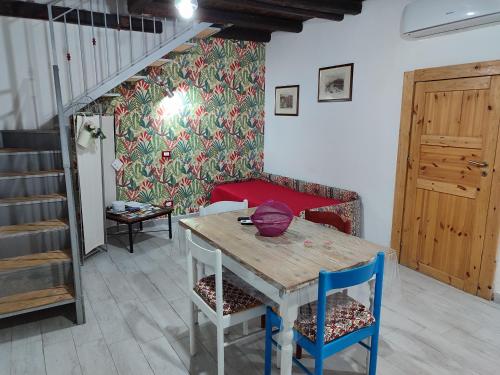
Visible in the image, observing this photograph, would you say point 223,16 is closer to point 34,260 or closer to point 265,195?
point 265,195

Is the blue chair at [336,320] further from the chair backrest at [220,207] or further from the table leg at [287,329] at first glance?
the chair backrest at [220,207]

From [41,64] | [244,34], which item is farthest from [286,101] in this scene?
[41,64]

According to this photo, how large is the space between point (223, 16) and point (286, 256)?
311cm

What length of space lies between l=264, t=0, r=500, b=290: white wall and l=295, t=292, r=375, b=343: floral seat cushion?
74.1 inches

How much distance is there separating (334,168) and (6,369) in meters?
3.72

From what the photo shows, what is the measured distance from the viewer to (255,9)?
3.99 metres

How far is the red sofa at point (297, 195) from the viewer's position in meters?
4.00

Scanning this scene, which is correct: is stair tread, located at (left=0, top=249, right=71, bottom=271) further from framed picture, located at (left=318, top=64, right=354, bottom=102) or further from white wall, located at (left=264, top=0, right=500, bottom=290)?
framed picture, located at (left=318, top=64, right=354, bottom=102)

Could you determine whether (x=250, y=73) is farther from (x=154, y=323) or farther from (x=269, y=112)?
(x=154, y=323)

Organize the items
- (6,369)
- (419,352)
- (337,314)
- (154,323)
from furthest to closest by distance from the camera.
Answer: (154,323) < (419,352) < (6,369) < (337,314)

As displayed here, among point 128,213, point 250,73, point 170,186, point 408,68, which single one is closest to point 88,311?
point 128,213

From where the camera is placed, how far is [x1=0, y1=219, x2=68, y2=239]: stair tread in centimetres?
261

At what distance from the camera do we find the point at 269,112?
564 centimetres

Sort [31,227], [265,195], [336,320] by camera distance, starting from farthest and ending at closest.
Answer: [265,195] < [31,227] < [336,320]
